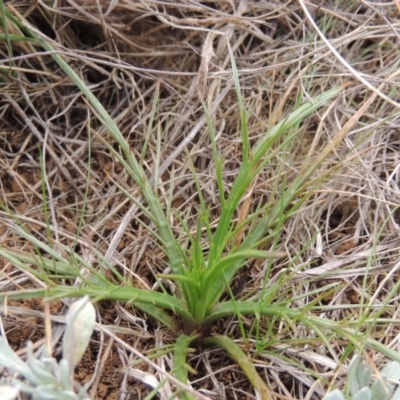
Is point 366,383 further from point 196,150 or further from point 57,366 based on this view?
point 196,150

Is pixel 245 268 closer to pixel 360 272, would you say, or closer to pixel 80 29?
pixel 360 272

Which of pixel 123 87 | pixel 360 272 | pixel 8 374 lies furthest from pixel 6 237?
pixel 360 272

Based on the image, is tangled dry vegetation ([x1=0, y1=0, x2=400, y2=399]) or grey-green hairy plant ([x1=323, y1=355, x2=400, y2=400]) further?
→ tangled dry vegetation ([x1=0, y1=0, x2=400, y2=399])

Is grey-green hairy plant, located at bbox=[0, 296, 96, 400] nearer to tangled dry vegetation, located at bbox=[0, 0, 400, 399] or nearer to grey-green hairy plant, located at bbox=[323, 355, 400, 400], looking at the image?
tangled dry vegetation, located at bbox=[0, 0, 400, 399]

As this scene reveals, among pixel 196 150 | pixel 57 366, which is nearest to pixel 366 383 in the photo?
pixel 57 366

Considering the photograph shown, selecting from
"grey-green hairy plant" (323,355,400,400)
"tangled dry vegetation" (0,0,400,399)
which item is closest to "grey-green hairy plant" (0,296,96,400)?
"tangled dry vegetation" (0,0,400,399)

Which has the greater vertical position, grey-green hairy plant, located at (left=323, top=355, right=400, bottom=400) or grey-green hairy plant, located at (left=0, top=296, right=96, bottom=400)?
grey-green hairy plant, located at (left=0, top=296, right=96, bottom=400)
